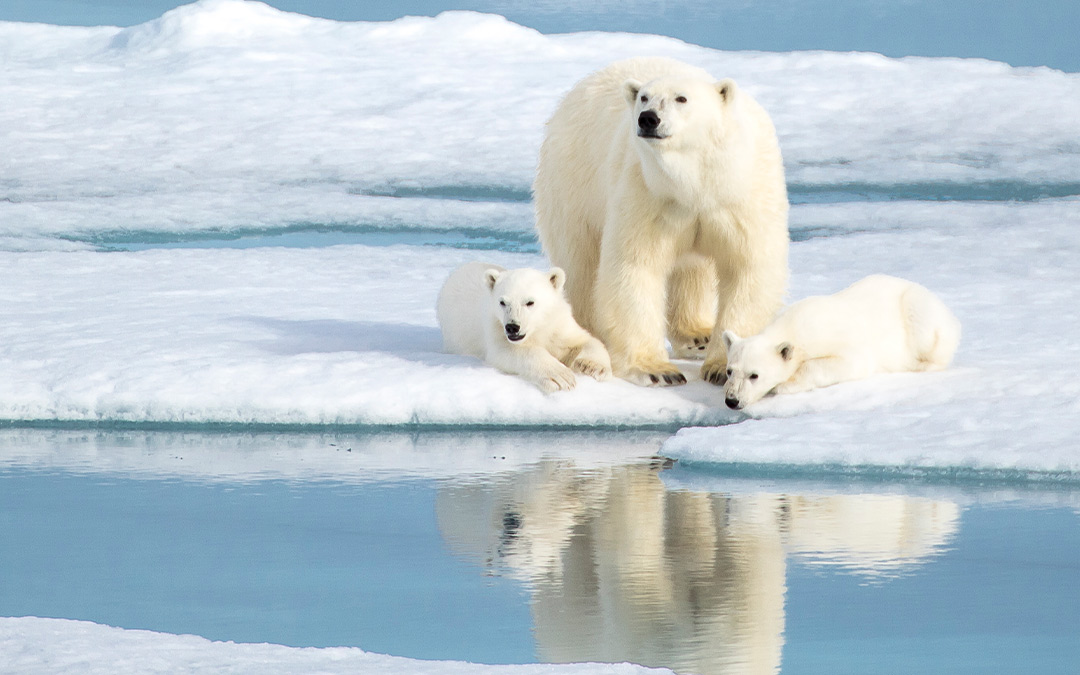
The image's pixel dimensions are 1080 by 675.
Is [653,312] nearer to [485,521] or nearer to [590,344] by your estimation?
[590,344]

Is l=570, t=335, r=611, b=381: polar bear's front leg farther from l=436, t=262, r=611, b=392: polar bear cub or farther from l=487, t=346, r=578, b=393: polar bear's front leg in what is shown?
l=487, t=346, r=578, b=393: polar bear's front leg

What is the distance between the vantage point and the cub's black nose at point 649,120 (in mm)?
4742

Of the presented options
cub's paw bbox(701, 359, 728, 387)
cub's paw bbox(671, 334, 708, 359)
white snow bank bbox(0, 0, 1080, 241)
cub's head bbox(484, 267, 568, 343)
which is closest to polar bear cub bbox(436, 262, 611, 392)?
cub's head bbox(484, 267, 568, 343)

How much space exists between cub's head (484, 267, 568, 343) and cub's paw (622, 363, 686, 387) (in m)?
0.36

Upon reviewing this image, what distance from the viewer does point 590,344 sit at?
536 cm

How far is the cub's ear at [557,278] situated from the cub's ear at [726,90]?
2.92 feet

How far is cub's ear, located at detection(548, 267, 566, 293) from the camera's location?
5203mm

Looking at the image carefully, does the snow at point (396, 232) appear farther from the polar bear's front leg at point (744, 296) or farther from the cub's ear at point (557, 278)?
the cub's ear at point (557, 278)

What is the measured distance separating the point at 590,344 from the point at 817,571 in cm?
227

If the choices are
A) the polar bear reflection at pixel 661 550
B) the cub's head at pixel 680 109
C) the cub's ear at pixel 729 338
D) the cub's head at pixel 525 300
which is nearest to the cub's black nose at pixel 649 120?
the cub's head at pixel 680 109

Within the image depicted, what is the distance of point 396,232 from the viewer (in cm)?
1177

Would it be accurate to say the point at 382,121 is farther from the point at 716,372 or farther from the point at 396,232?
the point at 716,372

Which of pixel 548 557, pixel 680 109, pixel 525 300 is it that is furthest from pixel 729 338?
pixel 548 557

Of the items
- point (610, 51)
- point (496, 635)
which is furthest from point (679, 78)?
point (610, 51)
